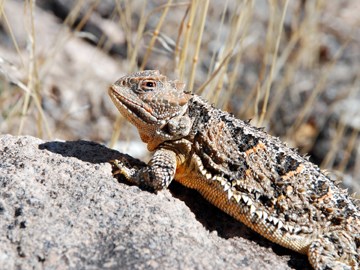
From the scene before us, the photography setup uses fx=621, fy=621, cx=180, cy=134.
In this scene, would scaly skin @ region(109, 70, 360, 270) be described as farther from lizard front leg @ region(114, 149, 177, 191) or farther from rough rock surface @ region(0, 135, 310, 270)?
rough rock surface @ region(0, 135, 310, 270)

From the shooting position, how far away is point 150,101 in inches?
148

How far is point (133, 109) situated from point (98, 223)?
0.89 metres

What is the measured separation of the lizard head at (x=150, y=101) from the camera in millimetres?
3762

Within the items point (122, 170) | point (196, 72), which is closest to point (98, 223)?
point (122, 170)

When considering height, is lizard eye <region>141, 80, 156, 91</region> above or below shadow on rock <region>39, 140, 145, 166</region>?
above

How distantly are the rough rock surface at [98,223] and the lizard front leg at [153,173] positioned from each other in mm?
55

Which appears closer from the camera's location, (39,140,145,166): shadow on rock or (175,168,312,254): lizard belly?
(175,168,312,254): lizard belly

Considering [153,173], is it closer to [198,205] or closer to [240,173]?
[198,205]

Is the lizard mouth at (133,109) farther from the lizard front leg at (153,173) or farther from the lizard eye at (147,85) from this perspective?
the lizard front leg at (153,173)

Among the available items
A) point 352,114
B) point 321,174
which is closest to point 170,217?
point 321,174

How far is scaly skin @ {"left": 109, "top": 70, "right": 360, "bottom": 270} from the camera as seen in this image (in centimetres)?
357

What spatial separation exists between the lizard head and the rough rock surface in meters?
0.34

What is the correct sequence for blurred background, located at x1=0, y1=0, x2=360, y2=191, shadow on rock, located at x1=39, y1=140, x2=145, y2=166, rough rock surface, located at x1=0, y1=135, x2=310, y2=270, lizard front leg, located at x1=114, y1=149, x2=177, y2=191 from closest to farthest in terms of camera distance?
rough rock surface, located at x1=0, y1=135, x2=310, y2=270 < lizard front leg, located at x1=114, y1=149, x2=177, y2=191 < shadow on rock, located at x1=39, y1=140, x2=145, y2=166 < blurred background, located at x1=0, y1=0, x2=360, y2=191

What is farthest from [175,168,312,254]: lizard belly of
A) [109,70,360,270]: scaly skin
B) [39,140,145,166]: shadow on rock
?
[39,140,145,166]: shadow on rock
